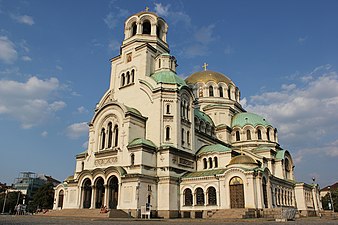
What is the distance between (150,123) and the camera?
34.0 m

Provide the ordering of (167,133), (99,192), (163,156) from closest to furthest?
(163,156)
(99,192)
(167,133)

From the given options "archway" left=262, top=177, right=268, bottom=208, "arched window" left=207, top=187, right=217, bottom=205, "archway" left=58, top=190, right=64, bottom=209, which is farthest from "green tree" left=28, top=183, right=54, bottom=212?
"archway" left=262, top=177, right=268, bottom=208

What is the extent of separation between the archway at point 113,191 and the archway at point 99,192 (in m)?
1.59

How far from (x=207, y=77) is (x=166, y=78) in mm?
16883

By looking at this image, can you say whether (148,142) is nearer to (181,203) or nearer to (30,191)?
(181,203)

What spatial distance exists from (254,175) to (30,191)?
7191cm

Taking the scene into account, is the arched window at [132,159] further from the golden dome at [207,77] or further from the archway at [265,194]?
the golden dome at [207,77]

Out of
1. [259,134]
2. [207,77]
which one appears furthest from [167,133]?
[207,77]

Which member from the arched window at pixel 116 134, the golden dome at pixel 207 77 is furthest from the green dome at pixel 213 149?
the golden dome at pixel 207 77

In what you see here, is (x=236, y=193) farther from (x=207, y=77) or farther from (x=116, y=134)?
(x=207, y=77)

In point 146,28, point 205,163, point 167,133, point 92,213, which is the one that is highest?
point 146,28

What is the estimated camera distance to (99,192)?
3281 cm

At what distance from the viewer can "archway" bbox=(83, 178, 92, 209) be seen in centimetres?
3331

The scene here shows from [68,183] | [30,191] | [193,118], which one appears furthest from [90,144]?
[30,191]
